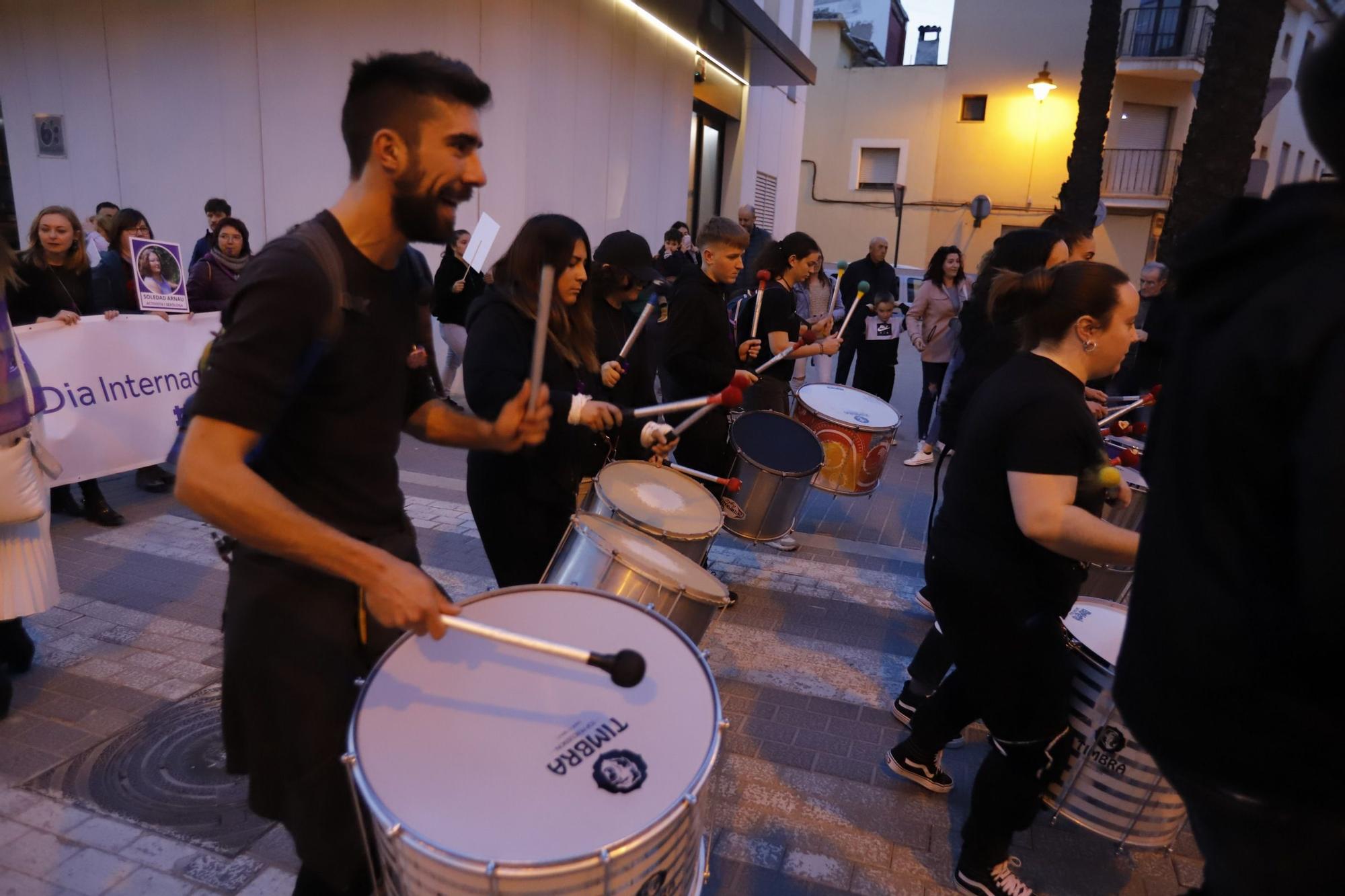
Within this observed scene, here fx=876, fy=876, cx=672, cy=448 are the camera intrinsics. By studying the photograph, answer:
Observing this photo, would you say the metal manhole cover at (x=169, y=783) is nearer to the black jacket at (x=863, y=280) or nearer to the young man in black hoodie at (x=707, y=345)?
the young man in black hoodie at (x=707, y=345)

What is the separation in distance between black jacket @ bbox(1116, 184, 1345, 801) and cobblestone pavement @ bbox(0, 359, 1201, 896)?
179 centimetres

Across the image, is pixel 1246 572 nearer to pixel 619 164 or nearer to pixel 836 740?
pixel 836 740

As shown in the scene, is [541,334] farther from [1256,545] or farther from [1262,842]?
[1262,842]

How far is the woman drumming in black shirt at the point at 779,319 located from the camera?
5.57m

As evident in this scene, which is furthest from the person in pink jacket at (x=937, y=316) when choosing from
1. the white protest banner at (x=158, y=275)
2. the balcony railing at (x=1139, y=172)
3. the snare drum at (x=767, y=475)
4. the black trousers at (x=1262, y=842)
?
the balcony railing at (x=1139, y=172)

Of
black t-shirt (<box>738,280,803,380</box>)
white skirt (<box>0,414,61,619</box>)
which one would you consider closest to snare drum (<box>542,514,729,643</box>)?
white skirt (<box>0,414,61,619</box>)

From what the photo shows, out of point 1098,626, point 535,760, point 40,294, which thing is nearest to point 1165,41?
point 1098,626

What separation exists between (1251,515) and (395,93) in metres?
1.56

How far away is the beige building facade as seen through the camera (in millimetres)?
22859

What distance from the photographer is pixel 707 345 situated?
461cm

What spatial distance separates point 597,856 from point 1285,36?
102ft

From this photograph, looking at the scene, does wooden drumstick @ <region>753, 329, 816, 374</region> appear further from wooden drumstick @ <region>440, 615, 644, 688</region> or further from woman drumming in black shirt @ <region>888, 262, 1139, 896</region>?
wooden drumstick @ <region>440, 615, 644, 688</region>

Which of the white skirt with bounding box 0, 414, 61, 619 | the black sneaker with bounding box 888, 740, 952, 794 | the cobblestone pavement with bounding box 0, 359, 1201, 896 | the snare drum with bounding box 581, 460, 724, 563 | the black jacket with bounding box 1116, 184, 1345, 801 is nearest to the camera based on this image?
the black jacket with bounding box 1116, 184, 1345, 801

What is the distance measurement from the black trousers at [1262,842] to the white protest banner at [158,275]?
6.41 meters
